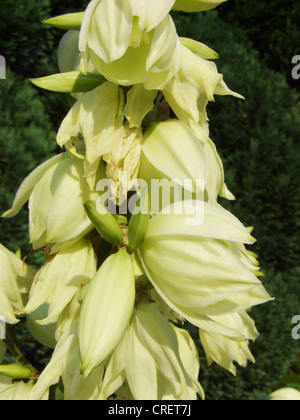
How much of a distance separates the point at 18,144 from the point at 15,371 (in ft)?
3.57

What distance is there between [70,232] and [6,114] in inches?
47.0

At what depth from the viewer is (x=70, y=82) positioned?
43cm

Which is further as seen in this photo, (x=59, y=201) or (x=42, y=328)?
(x=42, y=328)

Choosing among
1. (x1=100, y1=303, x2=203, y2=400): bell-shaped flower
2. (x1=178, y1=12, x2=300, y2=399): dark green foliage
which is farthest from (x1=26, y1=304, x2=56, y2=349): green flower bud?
(x1=178, y1=12, x2=300, y2=399): dark green foliage

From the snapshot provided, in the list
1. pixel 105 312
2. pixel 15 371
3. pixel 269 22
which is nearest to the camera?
pixel 105 312

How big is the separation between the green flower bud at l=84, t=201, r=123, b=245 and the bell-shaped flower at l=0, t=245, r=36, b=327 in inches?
5.5

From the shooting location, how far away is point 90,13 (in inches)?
15.1

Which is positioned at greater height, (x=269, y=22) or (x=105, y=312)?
(x=105, y=312)

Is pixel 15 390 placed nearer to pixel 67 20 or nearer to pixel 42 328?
pixel 42 328

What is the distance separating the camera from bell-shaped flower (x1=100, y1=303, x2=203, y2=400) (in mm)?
417

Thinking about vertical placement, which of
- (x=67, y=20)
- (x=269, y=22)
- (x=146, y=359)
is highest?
(x=67, y=20)

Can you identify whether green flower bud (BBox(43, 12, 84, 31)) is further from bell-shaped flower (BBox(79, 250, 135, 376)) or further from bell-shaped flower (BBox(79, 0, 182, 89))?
bell-shaped flower (BBox(79, 250, 135, 376))

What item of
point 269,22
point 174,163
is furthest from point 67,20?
point 269,22

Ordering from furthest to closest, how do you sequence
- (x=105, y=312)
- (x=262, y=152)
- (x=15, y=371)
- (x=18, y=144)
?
(x=262, y=152)
(x=18, y=144)
(x=15, y=371)
(x=105, y=312)
